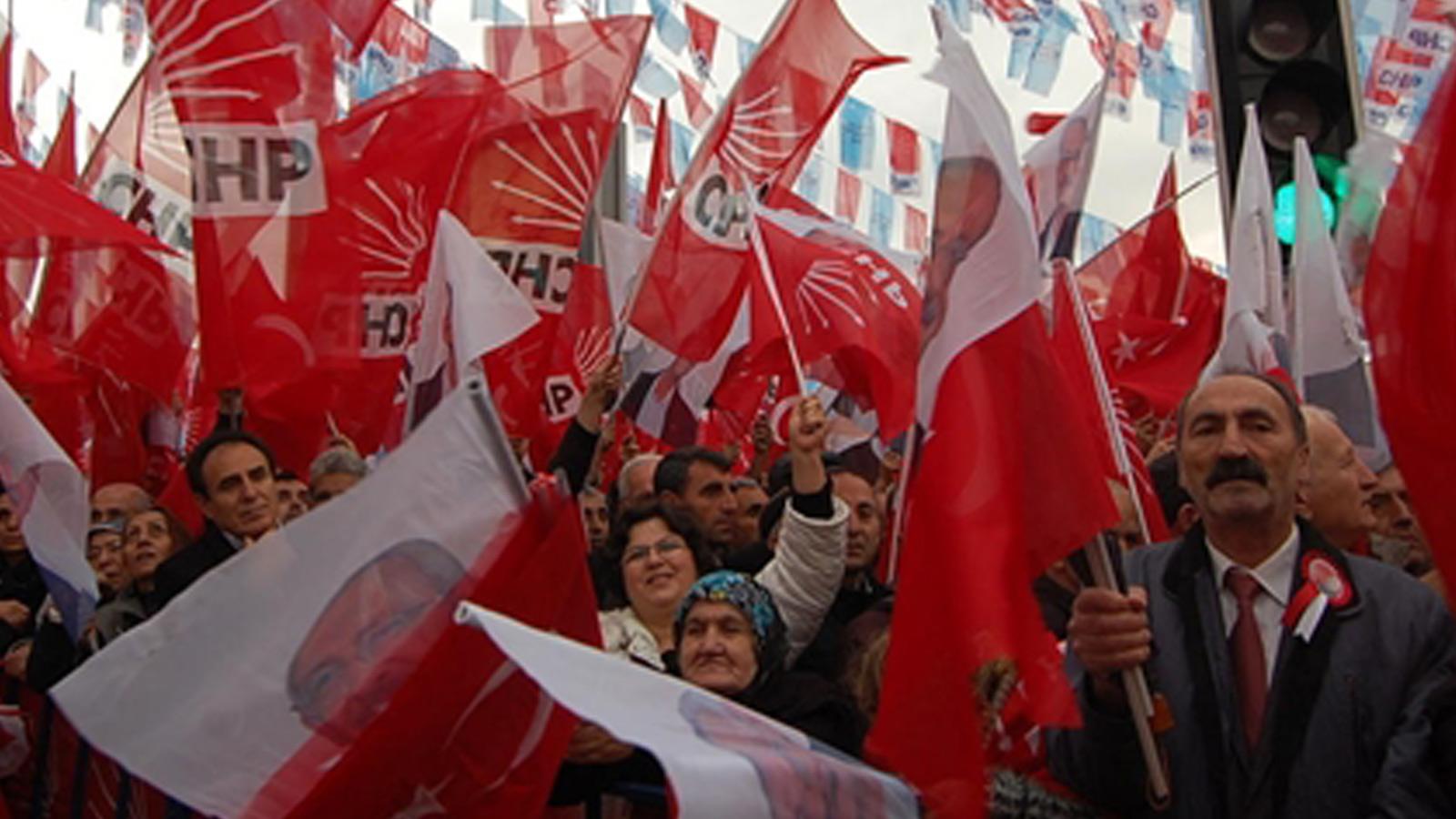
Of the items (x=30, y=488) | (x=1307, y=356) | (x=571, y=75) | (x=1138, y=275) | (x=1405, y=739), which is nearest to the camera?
(x=1405, y=739)

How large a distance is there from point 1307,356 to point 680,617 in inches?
121

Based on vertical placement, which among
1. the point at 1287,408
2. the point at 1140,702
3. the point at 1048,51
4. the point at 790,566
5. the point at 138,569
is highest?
the point at 1048,51

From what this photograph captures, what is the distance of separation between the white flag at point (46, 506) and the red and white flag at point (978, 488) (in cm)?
250

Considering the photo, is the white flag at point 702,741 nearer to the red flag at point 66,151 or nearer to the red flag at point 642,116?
the red flag at point 66,151

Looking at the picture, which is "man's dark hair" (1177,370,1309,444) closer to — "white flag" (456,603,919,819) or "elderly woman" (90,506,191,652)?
"white flag" (456,603,919,819)

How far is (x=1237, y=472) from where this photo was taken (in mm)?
3629

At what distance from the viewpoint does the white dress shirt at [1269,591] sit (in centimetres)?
348

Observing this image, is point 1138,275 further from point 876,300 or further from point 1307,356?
point 1307,356

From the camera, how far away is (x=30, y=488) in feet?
16.5

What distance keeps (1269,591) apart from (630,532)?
2.11 metres

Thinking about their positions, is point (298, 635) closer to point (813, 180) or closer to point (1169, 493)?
point (1169, 493)

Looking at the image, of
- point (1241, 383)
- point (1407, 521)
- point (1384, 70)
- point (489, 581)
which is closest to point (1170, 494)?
point (1407, 521)

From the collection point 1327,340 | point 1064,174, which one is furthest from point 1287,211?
point 1064,174

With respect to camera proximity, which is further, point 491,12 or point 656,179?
point 491,12
